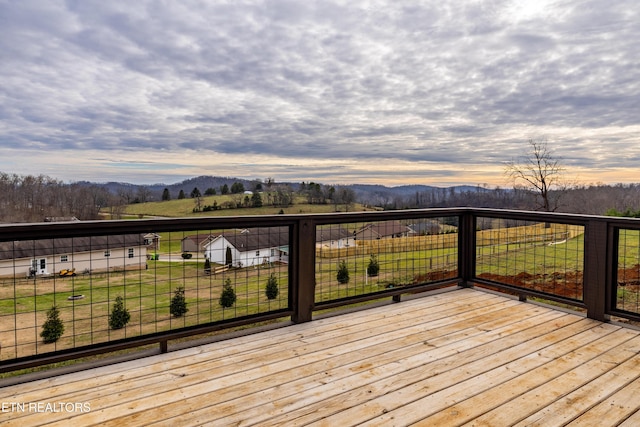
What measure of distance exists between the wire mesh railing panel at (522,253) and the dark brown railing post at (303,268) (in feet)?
7.16

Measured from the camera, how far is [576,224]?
10.7 feet

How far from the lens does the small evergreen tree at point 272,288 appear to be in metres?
2.97

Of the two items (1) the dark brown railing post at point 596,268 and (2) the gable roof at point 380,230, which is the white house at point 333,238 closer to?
(2) the gable roof at point 380,230

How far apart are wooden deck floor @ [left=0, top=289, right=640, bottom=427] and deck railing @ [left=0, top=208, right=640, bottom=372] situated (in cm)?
24

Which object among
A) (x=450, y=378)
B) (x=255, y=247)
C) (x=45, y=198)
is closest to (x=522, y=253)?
(x=450, y=378)

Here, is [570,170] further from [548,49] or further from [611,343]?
[611,343]

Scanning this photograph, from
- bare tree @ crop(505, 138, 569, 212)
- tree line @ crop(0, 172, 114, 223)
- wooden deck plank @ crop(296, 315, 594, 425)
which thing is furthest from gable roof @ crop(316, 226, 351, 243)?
bare tree @ crop(505, 138, 569, 212)

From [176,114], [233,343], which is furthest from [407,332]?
[176,114]

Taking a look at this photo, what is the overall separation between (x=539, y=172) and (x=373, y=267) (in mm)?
11934

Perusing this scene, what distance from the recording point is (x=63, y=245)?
219 cm

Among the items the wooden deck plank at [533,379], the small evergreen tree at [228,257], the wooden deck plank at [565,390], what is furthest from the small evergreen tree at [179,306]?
the wooden deck plank at [565,390]

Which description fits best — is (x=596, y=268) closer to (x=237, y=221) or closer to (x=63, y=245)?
(x=237, y=221)

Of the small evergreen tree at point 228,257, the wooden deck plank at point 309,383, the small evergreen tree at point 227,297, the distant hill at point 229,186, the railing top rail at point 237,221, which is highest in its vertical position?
the distant hill at point 229,186

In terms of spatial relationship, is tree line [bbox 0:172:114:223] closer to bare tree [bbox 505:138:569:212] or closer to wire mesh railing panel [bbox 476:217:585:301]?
wire mesh railing panel [bbox 476:217:585:301]
